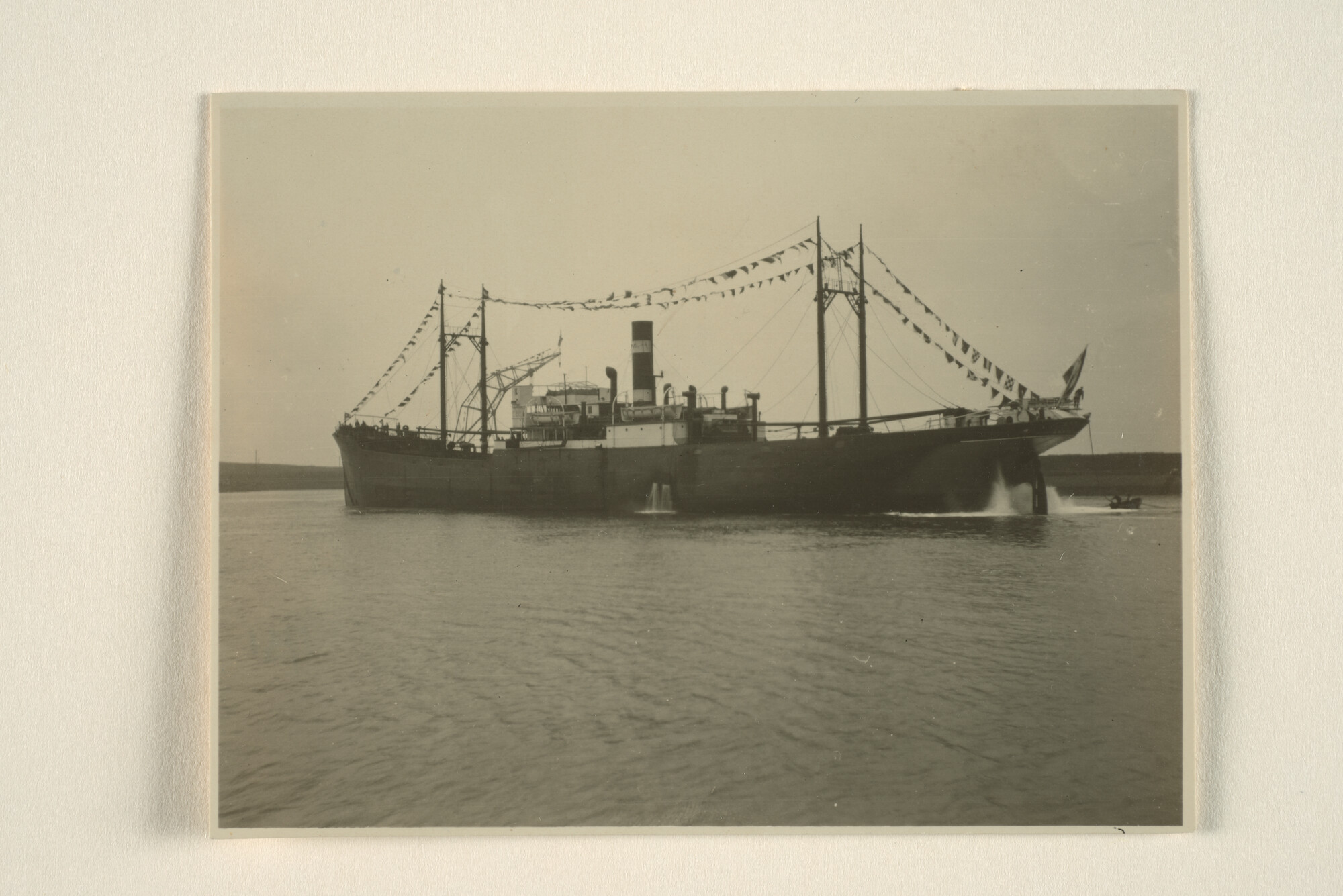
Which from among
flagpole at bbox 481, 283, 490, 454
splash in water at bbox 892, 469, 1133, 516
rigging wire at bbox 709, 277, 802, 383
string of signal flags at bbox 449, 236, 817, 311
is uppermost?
string of signal flags at bbox 449, 236, 817, 311

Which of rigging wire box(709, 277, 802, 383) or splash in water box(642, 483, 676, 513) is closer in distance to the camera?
rigging wire box(709, 277, 802, 383)

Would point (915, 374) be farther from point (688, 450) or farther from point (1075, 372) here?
point (688, 450)

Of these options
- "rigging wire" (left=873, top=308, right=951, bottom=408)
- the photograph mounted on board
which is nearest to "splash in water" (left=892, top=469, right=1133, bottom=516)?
the photograph mounted on board

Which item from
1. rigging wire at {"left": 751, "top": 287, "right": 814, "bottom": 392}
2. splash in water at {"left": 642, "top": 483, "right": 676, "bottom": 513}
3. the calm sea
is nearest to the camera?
the calm sea

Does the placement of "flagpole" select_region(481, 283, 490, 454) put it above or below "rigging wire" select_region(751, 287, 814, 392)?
below

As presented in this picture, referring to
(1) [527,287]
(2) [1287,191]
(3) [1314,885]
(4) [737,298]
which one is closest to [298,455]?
(1) [527,287]

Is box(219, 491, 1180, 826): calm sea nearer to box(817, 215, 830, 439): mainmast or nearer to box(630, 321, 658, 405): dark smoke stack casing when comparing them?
box(817, 215, 830, 439): mainmast

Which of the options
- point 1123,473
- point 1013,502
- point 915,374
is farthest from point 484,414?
point 1123,473
